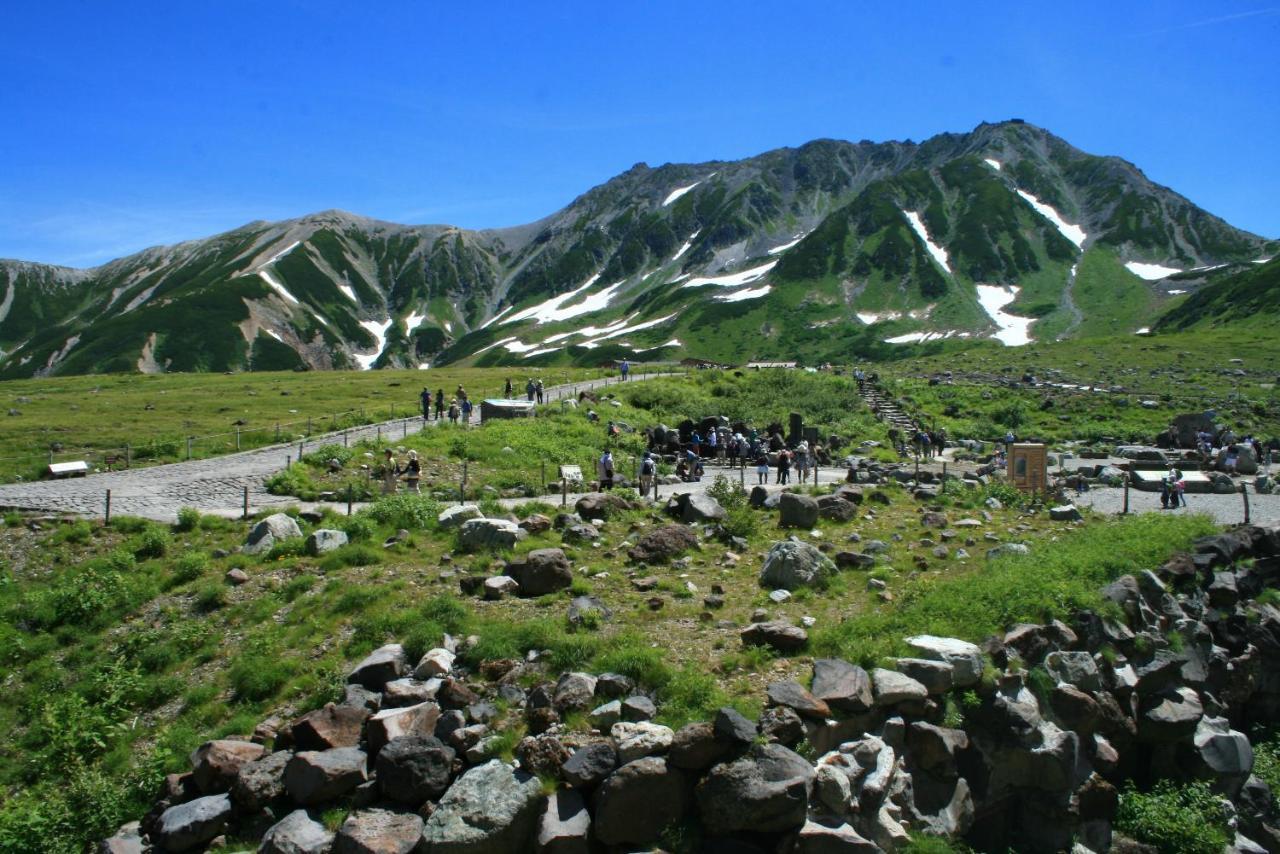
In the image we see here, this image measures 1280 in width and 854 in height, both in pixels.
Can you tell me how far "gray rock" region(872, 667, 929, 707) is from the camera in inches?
472

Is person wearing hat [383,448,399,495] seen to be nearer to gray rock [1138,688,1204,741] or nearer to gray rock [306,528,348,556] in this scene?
gray rock [306,528,348,556]

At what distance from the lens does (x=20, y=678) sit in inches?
616

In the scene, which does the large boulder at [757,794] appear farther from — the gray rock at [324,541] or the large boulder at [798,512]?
the gray rock at [324,541]

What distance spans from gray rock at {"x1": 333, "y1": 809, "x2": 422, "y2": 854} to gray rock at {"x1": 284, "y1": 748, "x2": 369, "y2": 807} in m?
0.59

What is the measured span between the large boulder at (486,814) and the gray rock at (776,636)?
489 cm

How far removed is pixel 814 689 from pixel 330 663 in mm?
8660

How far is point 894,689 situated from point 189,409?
190 feet

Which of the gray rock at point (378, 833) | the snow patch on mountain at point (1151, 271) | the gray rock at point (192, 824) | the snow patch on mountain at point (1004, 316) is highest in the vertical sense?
the snow patch on mountain at point (1151, 271)

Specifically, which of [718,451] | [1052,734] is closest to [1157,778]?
[1052,734]

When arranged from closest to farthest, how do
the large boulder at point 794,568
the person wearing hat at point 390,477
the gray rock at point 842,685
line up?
the gray rock at point 842,685, the large boulder at point 794,568, the person wearing hat at point 390,477

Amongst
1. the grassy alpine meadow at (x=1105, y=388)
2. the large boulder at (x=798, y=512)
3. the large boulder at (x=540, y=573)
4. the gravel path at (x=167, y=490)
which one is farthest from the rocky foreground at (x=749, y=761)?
the grassy alpine meadow at (x=1105, y=388)

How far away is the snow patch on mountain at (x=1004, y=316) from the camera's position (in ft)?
518

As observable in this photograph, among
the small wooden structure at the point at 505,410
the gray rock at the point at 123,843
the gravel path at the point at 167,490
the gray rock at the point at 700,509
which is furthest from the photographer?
the small wooden structure at the point at 505,410

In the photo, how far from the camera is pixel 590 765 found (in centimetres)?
1041
